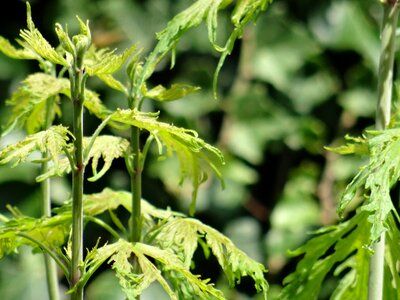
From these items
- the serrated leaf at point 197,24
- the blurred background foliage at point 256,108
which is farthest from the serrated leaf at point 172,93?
the blurred background foliage at point 256,108

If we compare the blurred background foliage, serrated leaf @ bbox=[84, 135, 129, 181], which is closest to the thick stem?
serrated leaf @ bbox=[84, 135, 129, 181]

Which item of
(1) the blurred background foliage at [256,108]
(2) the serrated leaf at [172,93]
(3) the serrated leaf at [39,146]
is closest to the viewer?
(3) the serrated leaf at [39,146]

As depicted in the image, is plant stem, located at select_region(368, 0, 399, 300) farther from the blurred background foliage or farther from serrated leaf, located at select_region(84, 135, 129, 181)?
the blurred background foliage

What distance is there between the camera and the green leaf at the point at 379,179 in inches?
20.1

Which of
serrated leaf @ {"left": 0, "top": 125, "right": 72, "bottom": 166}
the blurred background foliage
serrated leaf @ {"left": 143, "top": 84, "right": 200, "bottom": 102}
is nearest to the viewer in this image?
serrated leaf @ {"left": 0, "top": 125, "right": 72, "bottom": 166}

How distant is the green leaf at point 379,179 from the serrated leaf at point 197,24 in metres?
0.11

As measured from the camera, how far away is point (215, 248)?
60 centimetres

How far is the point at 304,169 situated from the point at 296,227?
137 mm

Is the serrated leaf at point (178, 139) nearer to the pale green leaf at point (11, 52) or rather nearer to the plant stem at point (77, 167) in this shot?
the plant stem at point (77, 167)

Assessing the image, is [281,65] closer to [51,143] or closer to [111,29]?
[111,29]

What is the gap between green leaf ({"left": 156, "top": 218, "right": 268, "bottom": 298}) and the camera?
594 millimetres

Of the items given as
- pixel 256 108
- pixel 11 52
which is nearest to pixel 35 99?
pixel 11 52

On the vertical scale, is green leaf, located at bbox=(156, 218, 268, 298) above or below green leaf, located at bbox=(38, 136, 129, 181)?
below

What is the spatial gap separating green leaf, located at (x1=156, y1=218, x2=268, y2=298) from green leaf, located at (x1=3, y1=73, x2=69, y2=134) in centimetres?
12
